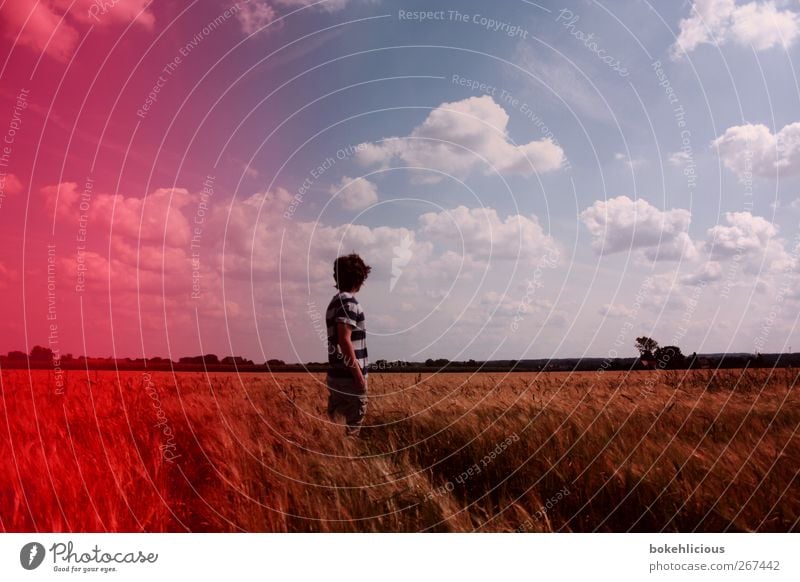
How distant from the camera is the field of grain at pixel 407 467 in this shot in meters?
5.12

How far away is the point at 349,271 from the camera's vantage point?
749 centimetres

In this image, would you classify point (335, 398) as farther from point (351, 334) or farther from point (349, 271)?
point (349, 271)

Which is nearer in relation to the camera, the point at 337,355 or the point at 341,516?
the point at 341,516

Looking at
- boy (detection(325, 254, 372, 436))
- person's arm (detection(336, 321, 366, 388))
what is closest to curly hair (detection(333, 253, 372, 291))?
boy (detection(325, 254, 372, 436))

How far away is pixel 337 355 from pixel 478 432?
6.32 feet

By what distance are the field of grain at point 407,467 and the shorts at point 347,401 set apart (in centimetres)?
20

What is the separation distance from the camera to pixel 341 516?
5.08 meters

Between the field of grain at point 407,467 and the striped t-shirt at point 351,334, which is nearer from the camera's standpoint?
the field of grain at point 407,467

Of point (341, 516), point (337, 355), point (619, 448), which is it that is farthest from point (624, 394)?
point (341, 516)
